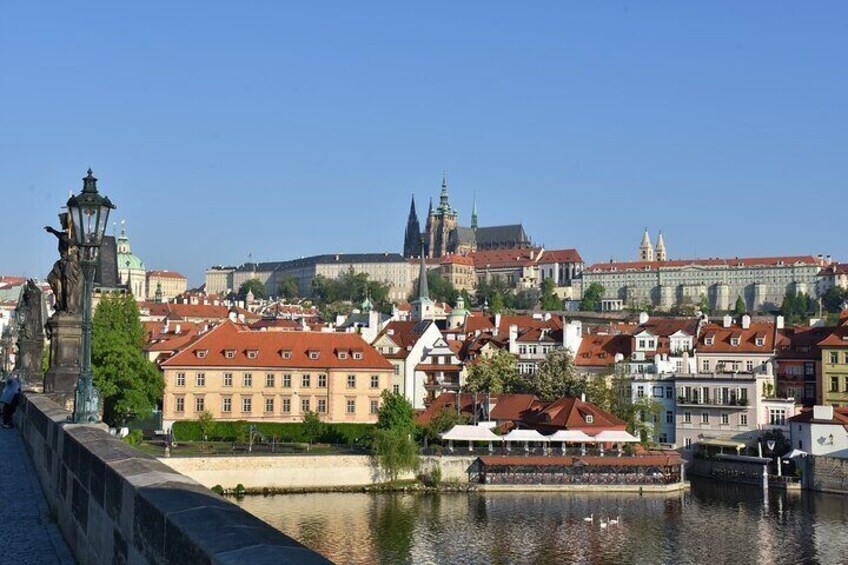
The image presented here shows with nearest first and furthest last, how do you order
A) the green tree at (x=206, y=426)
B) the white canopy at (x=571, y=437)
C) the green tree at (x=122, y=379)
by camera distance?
the green tree at (x=122, y=379), the white canopy at (x=571, y=437), the green tree at (x=206, y=426)

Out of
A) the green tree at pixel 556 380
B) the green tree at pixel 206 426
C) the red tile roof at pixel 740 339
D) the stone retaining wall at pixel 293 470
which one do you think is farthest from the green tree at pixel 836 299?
the green tree at pixel 206 426

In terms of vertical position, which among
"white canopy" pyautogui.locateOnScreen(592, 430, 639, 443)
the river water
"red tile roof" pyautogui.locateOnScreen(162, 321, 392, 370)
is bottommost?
the river water

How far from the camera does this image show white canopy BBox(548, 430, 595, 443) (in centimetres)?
5747

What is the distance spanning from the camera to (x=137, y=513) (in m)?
7.72

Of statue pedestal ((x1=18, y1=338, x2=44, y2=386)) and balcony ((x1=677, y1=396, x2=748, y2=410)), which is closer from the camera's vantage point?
statue pedestal ((x1=18, y1=338, x2=44, y2=386))

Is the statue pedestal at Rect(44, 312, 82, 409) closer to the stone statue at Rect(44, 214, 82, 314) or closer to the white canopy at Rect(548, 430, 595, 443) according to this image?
the stone statue at Rect(44, 214, 82, 314)

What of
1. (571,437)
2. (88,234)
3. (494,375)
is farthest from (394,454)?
(88,234)

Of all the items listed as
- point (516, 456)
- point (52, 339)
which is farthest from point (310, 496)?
point (52, 339)

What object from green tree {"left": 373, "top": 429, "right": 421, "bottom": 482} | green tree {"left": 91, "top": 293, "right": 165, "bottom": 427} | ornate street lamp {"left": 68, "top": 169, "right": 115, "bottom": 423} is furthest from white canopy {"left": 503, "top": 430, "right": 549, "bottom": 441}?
ornate street lamp {"left": 68, "top": 169, "right": 115, "bottom": 423}

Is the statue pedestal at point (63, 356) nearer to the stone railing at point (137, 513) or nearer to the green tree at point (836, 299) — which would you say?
the stone railing at point (137, 513)

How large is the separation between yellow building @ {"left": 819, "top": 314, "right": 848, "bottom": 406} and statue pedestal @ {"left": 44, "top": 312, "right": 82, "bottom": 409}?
178 ft

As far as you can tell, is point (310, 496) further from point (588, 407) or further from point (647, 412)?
point (647, 412)

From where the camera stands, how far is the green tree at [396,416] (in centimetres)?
5778

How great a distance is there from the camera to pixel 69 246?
71.1ft
